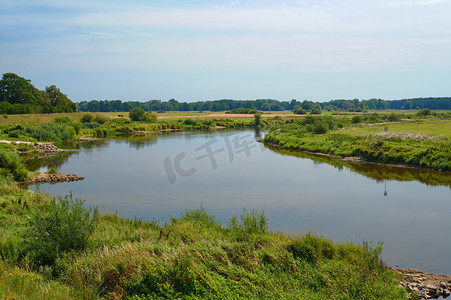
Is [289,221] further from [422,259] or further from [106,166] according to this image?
[106,166]

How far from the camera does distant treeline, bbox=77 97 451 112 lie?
428 feet

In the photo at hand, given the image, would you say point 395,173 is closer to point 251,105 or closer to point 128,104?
point 128,104

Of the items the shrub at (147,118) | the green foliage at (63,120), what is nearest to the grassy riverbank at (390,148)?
the green foliage at (63,120)

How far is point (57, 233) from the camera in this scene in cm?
796

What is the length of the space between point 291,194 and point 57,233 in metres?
12.4

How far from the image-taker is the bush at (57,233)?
25.0ft

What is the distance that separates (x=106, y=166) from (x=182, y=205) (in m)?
12.7

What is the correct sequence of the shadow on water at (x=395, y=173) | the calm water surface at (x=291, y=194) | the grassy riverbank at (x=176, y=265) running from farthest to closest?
the shadow on water at (x=395, y=173), the calm water surface at (x=291, y=194), the grassy riverbank at (x=176, y=265)

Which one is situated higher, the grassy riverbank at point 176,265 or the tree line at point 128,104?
the tree line at point 128,104

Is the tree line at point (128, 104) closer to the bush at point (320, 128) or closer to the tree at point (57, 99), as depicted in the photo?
the tree at point (57, 99)

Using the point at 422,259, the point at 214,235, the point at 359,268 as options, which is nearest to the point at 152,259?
the point at 214,235

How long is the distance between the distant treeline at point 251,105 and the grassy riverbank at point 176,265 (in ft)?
395

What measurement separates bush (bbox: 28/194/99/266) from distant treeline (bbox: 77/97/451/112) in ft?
399

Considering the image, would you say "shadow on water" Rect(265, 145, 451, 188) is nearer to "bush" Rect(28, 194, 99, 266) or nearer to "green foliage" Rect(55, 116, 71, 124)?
"bush" Rect(28, 194, 99, 266)
